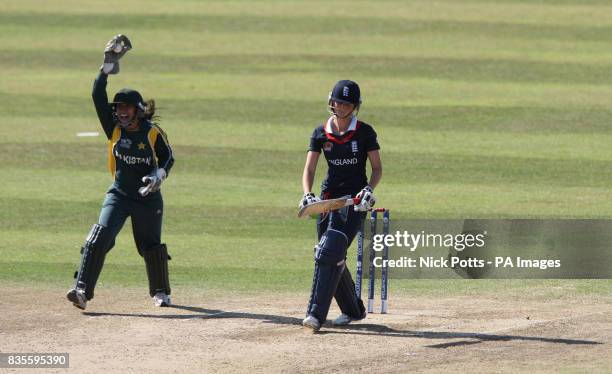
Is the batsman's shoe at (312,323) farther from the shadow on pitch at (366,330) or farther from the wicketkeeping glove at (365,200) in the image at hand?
the wicketkeeping glove at (365,200)

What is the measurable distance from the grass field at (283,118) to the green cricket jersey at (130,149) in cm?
151

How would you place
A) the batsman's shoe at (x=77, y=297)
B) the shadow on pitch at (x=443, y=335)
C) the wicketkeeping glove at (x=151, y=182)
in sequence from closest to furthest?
1. the shadow on pitch at (x=443, y=335)
2. the batsman's shoe at (x=77, y=297)
3. the wicketkeeping glove at (x=151, y=182)

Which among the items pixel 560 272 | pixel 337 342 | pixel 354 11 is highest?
pixel 354 11

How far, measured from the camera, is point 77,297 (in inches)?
408

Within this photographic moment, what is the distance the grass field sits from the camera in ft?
44.7

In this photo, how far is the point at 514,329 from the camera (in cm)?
973

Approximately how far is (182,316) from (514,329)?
282cm

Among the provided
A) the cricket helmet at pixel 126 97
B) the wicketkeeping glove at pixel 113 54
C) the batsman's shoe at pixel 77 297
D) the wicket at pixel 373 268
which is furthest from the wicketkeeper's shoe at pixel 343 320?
the wicketkeeping glove at pixel 113 54

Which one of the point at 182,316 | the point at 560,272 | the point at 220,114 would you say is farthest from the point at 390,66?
the point at 182,316

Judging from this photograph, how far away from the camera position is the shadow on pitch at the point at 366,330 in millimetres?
9312

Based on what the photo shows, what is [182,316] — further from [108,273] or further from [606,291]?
[606,291]

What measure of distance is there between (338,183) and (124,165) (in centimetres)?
204

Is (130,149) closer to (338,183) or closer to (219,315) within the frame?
(219,315)

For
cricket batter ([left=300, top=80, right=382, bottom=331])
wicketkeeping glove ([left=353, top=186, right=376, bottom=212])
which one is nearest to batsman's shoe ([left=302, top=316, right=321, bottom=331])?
cricket batter ([left=300, top=80, right=382, bottom=331])
